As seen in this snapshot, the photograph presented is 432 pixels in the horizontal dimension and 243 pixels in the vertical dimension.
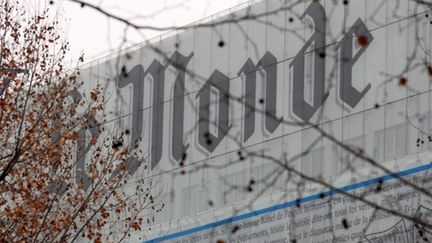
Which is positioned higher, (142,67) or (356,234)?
(142,67)

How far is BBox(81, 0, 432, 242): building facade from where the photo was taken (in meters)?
38.8

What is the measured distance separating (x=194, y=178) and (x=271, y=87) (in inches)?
183

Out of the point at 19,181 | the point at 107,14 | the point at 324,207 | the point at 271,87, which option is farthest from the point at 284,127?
the point at 107,14

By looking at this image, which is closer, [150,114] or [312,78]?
[312,78]

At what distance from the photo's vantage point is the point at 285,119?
39062mm

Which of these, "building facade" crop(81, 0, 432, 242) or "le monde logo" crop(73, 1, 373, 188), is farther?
"le monde logo" crop(73, 1, 373, 188)

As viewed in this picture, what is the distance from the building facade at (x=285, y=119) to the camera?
38781 mm

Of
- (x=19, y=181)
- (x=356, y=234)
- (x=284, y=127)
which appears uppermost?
(x=284, y=127)

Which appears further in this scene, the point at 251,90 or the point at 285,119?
the point at 251,90

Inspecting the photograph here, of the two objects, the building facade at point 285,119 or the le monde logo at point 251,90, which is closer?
the building facade at point 285,119

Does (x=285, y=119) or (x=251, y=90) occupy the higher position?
(x=251, y=90)

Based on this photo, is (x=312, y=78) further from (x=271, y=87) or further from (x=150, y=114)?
(x=150, y=114)

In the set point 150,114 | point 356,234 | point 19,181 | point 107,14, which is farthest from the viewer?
point 150,114

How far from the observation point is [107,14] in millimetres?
7207
